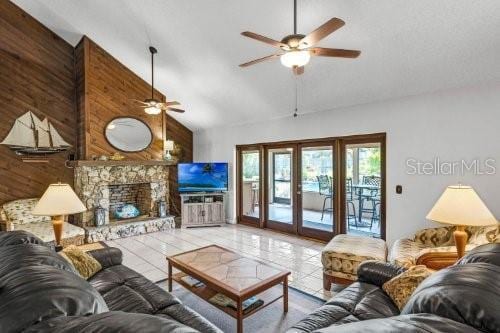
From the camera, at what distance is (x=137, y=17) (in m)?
4.23

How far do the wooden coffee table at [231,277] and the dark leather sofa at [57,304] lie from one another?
479mm

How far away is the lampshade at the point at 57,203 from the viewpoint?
2.53 metres

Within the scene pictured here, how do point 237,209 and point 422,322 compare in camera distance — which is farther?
point 237,209

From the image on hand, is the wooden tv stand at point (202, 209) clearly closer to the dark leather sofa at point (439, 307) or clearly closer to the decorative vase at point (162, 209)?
the decorative vase at point (162, 209)

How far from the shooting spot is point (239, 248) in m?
4.75

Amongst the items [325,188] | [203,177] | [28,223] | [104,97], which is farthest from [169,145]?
[325,188]

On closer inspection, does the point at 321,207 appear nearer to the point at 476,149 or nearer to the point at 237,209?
the point at 237,209

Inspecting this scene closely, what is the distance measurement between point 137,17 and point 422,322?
4.87 m

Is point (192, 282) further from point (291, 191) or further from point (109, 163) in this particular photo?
point (109, 163)

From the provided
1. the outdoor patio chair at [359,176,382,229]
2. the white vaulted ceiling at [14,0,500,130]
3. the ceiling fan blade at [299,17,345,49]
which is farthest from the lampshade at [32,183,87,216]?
the outdoor patio chair at [359,176,382,229]

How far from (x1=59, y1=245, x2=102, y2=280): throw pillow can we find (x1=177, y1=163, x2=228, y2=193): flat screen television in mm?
3980

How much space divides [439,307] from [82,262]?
258cm

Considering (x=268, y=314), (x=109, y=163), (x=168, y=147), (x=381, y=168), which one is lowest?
(x=268, y=314)

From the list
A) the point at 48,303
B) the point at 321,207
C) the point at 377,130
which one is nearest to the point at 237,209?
the point at 321,207
